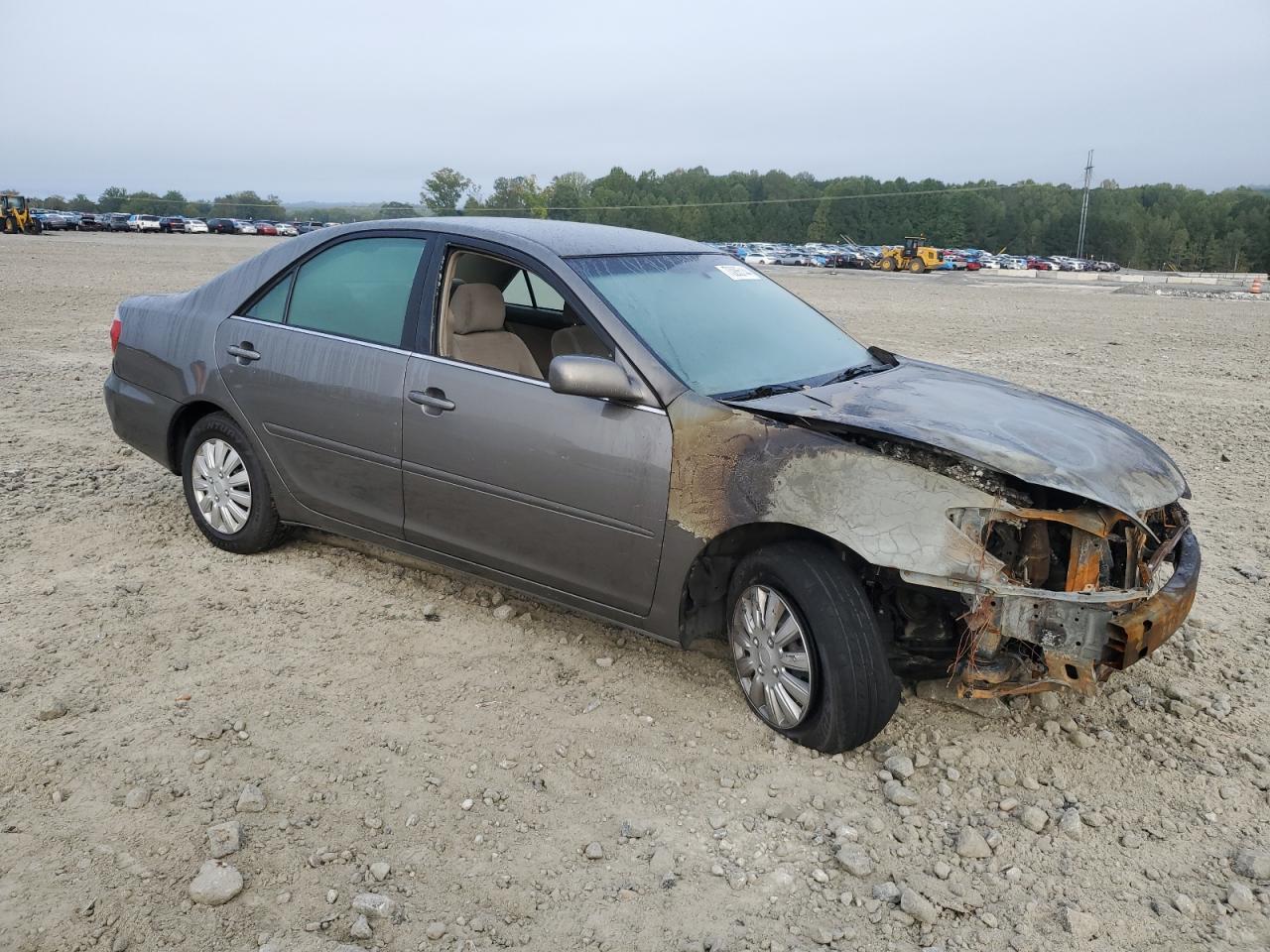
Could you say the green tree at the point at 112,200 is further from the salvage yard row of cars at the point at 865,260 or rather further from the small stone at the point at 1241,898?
the small stone at the point at 1241,898

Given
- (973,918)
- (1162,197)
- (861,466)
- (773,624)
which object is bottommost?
(973,918)

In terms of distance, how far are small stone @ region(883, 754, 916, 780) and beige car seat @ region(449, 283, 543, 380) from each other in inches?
77.8

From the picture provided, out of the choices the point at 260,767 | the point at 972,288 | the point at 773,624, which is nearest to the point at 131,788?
the point at 260,767

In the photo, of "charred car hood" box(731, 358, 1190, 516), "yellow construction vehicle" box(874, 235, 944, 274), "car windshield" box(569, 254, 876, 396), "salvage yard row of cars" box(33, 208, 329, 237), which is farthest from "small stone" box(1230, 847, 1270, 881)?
"salvage yard row of cars" box(33, 208, 329, 237)

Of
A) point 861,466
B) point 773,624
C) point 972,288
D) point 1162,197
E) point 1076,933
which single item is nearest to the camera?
point 1076,933

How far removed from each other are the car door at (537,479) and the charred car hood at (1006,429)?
0.47 m

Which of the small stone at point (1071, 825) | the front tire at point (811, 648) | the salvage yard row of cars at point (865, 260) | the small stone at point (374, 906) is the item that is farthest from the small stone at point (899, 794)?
the salvage yard row of cars at point (865, 260)

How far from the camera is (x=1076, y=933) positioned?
272 cm

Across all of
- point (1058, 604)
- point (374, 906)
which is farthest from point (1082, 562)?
point (374, 906)

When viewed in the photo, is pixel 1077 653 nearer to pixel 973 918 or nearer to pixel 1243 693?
pixel 973 918

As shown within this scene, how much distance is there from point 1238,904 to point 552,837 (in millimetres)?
1893

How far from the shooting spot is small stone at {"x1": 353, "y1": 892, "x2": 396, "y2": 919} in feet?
8.98

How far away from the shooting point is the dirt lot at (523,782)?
277 cm

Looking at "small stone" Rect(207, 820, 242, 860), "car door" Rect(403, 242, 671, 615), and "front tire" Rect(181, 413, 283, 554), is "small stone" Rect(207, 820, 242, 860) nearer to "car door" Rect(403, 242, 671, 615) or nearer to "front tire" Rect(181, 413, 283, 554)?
"car door" Rect(403, 242, 671, 615)
